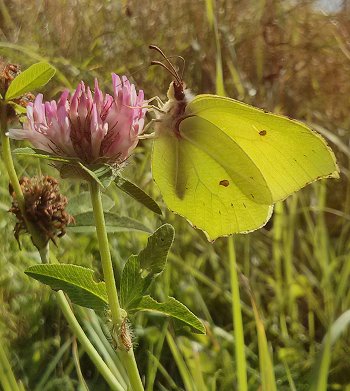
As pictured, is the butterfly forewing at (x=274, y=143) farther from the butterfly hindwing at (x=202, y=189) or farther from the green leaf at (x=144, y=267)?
the green leaf at (x=144, y=267)

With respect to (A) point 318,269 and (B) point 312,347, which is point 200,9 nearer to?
(A) point 318,269

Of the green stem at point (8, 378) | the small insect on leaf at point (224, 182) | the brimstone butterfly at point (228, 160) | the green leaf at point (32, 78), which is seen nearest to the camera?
the green leaf at point (32, 78)

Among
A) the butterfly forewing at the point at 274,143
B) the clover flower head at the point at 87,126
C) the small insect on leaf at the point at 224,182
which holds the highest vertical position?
the clover flower head at the point at 87,126

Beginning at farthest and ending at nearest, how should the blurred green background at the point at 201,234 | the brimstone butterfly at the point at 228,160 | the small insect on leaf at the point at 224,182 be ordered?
the blurred green background at the point at 201,234 → the small insect on leaf at the point at 224,182 → the brimstone butterfly at the point at 228,160

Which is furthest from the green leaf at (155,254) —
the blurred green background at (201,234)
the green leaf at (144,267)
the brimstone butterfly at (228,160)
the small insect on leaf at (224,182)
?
the small insect on leaf at (224,182)

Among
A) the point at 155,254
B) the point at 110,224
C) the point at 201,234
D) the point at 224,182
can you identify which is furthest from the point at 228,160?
the point at 201,234

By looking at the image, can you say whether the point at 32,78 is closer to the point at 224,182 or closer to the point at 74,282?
the point at 74,282
